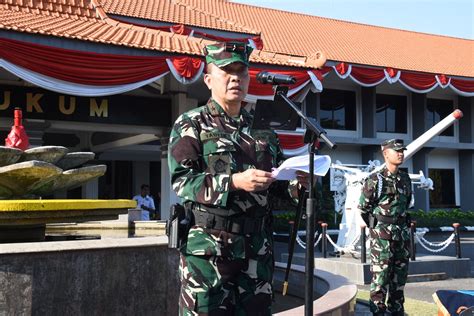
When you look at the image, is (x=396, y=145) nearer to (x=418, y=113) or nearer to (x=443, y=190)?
(x=418, y=113)

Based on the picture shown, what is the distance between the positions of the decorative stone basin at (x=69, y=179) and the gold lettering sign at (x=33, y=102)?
6.34m

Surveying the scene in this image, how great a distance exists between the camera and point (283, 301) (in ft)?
16.5

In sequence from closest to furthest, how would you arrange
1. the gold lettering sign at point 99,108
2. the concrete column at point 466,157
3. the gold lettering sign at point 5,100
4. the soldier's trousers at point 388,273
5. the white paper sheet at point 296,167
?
the white paper sheet at point 296,167 < the soldier's trousers at point 388,273 < the gold lettering sign at point 5,100 < the gold lettering sign at point 99,108 < the concrete column at point 466,157

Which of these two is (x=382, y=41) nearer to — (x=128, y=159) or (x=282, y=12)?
(x=282, y=12)

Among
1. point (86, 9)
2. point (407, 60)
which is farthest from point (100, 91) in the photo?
point (407, 60)

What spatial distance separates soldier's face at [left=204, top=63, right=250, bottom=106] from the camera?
2.27 metres

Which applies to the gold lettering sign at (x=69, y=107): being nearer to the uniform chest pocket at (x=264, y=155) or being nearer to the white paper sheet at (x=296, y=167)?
the uniform chest pocket at (x=264, y=155)

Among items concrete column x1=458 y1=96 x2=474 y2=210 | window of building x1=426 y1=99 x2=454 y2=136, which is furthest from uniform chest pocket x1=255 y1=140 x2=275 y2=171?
concrete column x1=458 y1=96 x2=474 y2=210

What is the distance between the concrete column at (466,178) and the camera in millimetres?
24312

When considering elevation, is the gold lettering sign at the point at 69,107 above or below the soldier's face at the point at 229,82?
above

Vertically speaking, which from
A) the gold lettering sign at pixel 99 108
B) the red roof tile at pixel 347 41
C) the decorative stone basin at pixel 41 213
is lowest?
the decorative stone basin at pixel 41 213

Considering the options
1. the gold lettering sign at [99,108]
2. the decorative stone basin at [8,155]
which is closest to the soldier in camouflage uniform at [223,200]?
the decorative stone basin at [8,155]

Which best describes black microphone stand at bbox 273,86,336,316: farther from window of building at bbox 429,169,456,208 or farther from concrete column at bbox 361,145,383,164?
window of building at bbox 429,169,456,208

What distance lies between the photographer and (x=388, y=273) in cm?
472
